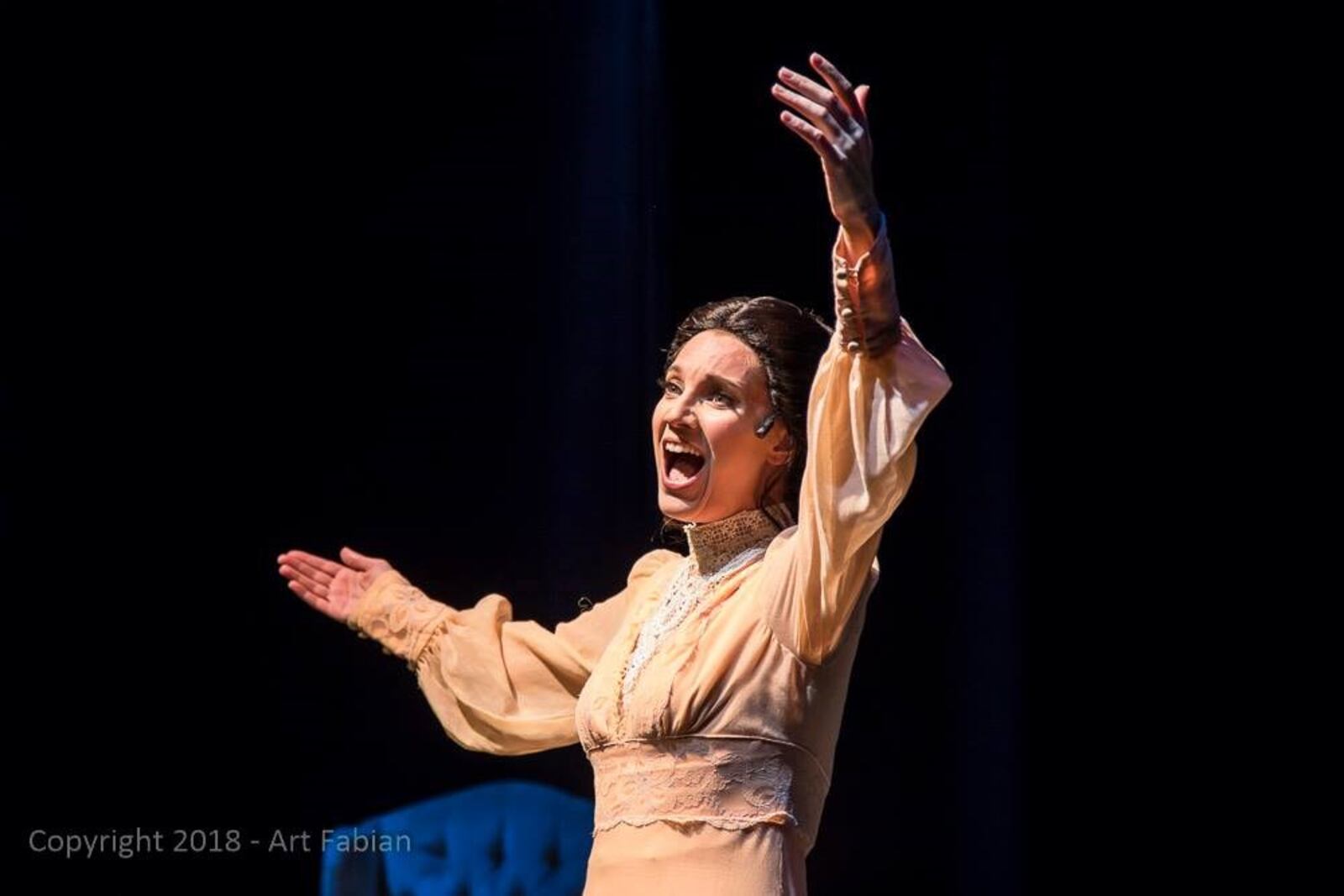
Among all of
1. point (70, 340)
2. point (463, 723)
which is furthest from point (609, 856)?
point (70, 340)

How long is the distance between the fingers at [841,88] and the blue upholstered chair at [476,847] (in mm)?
1565

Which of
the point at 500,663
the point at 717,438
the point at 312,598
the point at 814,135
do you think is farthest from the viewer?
the point at 312,598

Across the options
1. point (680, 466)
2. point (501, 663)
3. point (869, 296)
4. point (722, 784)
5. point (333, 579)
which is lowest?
point (722, 784)

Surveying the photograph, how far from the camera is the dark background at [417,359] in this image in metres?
2.85

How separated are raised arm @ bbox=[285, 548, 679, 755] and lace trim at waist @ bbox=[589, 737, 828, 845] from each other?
1.19ft

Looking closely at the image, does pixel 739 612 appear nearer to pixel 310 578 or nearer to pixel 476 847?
pixel 310 578

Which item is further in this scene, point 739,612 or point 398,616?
point 398,616

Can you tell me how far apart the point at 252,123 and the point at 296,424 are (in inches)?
22.3

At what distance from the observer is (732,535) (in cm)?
210

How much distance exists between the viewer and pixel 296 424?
3.08 metres

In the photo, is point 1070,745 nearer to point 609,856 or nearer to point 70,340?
point 609,856

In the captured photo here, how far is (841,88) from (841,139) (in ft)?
0.18

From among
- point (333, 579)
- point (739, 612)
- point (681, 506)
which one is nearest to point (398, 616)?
point (333, 579)

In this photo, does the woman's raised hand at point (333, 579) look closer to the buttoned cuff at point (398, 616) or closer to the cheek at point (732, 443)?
the buttoned cuff at point (398, 616)
